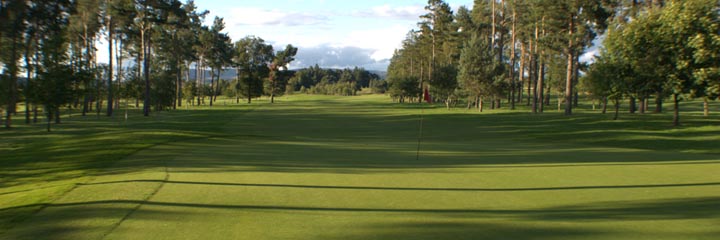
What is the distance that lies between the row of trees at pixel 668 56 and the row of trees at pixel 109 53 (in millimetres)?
30685

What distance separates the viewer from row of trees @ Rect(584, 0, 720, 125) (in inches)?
1068

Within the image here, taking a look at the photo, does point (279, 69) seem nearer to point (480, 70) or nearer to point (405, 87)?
point (405, 87)

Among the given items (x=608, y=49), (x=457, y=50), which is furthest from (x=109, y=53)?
(x=457, y=50)

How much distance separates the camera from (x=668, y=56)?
2975cm

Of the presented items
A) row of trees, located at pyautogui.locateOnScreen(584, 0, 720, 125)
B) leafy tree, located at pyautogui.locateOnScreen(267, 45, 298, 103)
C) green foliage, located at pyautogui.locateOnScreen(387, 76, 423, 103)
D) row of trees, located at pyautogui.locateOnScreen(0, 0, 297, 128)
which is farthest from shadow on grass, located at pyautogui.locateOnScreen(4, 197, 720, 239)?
leafy tree, located at pyautogui.locateOnScreen(267, 45, 298, 103)

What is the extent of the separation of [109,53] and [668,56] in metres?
47.6

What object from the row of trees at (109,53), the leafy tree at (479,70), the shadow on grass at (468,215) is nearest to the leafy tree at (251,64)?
the row of trees at (109,53)

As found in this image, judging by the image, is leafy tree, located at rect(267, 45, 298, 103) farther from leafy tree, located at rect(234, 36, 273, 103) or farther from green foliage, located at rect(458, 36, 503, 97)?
green foliage, located at rect(458, 36, 503, 97)

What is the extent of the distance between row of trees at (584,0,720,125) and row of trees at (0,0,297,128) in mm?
30685

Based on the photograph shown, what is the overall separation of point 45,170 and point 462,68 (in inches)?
1926

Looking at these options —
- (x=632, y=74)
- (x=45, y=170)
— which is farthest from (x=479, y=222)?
(x=632, y=74)

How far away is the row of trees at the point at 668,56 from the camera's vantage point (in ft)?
89.0

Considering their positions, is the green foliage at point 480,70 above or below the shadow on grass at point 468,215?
above

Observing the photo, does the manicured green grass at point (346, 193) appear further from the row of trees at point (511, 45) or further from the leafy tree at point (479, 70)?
the leafy tree at point (479, 70)
